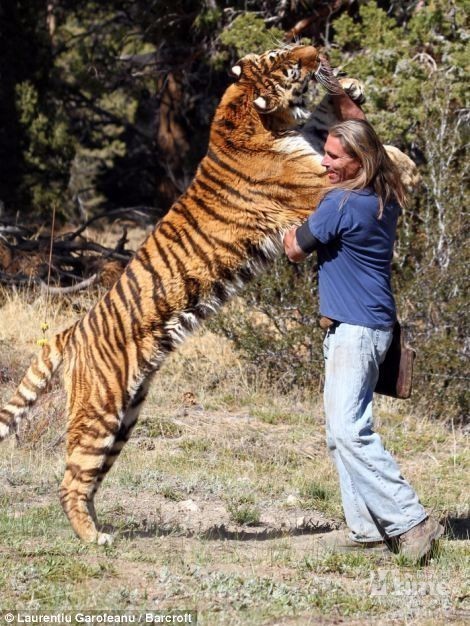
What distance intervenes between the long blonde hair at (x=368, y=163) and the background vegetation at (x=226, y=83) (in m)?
4.22

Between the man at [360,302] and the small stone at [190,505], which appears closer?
the man at [360,302]

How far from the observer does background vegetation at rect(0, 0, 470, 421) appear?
32.3ft

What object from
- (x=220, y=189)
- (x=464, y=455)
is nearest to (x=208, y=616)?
(x=220, y=189)

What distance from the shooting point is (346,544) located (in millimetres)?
6008

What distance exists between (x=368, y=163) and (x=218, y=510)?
2895 mm

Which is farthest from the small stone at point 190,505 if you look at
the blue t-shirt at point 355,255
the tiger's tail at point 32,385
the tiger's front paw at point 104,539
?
the blue t-shirt at point 355,255

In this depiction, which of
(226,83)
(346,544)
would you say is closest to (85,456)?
(346,544)

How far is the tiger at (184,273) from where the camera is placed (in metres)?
6.24

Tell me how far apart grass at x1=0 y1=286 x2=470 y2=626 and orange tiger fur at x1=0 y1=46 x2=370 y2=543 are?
630mm

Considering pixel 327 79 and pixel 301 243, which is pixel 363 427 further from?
pixel 327 79

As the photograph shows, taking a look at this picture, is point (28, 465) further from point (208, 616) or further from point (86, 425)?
point (208, 616)

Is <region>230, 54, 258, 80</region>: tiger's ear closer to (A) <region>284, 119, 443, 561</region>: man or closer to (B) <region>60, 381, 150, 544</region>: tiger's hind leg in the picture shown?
(A) <region>284, 119, 443, 561</region>: man

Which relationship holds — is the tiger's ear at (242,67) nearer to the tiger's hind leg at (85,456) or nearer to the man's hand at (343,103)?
the man's hand at (343,103)

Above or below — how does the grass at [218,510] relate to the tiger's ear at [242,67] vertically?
below
